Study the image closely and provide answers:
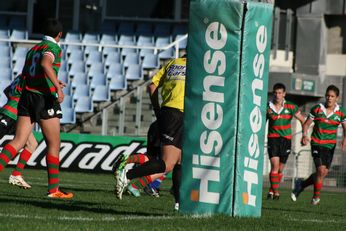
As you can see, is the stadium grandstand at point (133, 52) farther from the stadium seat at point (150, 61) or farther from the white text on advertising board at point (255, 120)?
the white text on advertising board at point (255, 120)

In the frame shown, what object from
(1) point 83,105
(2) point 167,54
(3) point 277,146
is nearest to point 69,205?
(3) point 277,146

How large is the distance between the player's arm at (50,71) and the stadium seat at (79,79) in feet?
54.2

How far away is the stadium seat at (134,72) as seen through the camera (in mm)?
29781

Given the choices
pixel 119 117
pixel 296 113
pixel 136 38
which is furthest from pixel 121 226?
pixel 136 38

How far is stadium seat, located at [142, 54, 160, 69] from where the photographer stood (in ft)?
98.8

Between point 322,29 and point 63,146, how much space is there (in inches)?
530

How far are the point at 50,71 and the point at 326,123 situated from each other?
661cm

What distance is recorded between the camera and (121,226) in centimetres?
933

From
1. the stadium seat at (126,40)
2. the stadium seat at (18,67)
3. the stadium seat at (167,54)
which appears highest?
the stadium seat at (126,40)

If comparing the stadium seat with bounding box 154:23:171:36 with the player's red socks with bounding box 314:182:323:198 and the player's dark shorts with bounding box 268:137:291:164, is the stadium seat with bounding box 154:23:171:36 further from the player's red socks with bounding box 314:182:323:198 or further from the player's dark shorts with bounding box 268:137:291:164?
the player's red socks with bounding box 314:182:323:198

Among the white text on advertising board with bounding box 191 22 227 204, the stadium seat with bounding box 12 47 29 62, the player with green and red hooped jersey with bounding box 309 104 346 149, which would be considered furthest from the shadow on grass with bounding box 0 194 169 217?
the stadium seat with bounding box 12 47 29 62

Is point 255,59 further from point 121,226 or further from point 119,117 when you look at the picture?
point 119,117

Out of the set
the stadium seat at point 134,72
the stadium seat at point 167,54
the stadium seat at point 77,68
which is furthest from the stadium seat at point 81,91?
the stadium seat at point 167,54

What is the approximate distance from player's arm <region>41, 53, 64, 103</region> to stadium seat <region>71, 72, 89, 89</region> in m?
16.5
